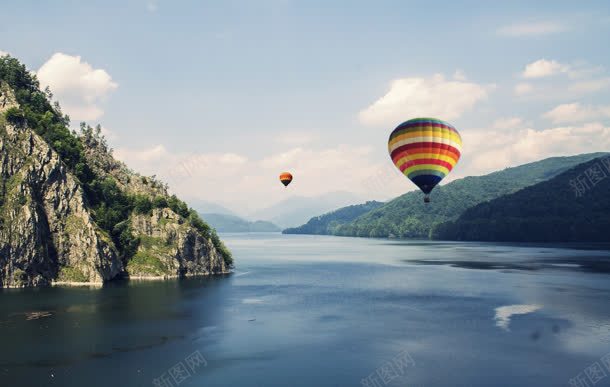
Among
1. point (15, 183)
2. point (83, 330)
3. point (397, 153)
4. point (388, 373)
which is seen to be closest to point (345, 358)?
point (388, 373)

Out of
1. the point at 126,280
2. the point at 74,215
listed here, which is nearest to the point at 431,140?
the point at 126,280

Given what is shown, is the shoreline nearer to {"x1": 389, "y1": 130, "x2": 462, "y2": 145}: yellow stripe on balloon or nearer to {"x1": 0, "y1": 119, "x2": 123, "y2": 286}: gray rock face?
{"x1": 0, "y1": 119, "x2": 123, "y2": 286}: gray rock face

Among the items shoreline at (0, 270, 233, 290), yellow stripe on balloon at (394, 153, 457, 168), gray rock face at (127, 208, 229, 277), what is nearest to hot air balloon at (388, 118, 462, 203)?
yellow stripe on balloon at (394, 153, 457, 168)

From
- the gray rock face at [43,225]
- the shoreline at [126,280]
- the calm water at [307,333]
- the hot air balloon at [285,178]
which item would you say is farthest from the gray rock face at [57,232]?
the hot air balloon at [285,178]

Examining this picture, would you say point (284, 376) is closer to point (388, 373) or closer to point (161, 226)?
point (388, 373)

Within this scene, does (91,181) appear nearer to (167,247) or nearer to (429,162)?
(167,247)

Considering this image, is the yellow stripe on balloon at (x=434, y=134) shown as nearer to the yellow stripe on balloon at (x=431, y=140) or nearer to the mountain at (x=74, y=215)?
the yellow stripe on balloon at (x=431, y=140)
